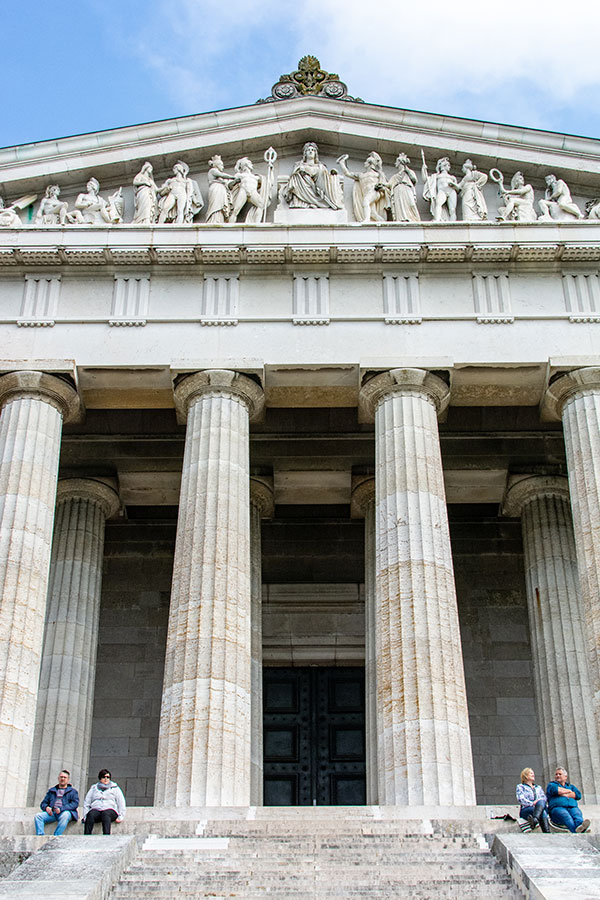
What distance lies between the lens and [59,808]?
1777 centimetres

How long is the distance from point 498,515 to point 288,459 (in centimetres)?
583

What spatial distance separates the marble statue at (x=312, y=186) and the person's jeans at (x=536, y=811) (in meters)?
14.1

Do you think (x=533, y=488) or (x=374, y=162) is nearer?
→ (x=374, y=162)

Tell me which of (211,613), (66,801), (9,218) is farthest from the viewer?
(9,218)

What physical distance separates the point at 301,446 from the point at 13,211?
8.51 m

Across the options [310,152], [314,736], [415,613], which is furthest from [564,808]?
[310,152]

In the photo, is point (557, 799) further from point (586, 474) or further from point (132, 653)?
point (132, 653)

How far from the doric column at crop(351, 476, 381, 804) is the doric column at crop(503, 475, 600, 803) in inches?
137

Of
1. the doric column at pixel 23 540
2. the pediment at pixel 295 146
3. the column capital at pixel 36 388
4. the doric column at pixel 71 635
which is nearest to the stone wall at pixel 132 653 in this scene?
the doric column at pixel 71 635

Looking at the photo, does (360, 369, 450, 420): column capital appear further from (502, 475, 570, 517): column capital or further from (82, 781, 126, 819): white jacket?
(82, 781, 126, 819): white jacket

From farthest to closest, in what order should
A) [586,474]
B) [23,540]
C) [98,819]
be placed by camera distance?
1. [586,474]
2. [23,540]
3. [98,819]

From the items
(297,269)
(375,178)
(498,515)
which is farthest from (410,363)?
(498,515)

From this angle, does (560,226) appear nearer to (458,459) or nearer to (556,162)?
(556,162)

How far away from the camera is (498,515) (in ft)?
98.2
